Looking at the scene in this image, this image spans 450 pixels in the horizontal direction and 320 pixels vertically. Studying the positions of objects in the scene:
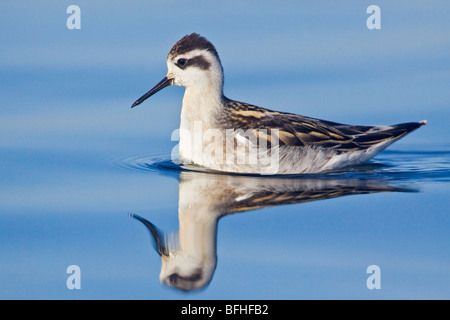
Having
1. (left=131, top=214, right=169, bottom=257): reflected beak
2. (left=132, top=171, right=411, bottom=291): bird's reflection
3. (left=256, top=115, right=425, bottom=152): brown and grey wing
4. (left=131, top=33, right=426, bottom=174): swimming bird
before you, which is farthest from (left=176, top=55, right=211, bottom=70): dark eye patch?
(left=131, top=214, right=169, bottom=257): reflected beak

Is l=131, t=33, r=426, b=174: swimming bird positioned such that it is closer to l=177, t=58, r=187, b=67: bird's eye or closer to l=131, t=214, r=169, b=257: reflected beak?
l=177, t=58, r=187, b=67: bird's eye

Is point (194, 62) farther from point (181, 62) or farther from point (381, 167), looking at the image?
point (381, 167)

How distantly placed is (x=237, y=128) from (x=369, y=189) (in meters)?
1.90

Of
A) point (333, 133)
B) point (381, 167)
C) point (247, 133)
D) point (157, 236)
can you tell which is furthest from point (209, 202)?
point (381, 167)

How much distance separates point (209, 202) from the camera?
936 centimetres

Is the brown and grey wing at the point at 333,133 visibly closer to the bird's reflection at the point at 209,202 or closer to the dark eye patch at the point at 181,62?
the bird's reflection at the point at 209,202

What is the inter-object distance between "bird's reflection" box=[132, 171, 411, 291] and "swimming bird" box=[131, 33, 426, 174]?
0.33 m

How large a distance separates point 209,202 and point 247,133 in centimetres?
160

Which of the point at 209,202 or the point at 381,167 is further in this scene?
the point at 381,167

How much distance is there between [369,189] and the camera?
979 cm

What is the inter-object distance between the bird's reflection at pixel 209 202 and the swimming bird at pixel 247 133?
328mm

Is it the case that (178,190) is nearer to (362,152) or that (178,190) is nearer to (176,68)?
(176,68)

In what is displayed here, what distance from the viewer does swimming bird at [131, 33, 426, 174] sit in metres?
10.6

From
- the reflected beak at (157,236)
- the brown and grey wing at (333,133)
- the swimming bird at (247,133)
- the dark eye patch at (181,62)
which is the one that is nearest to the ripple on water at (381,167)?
the swimming bird at (247,133)
